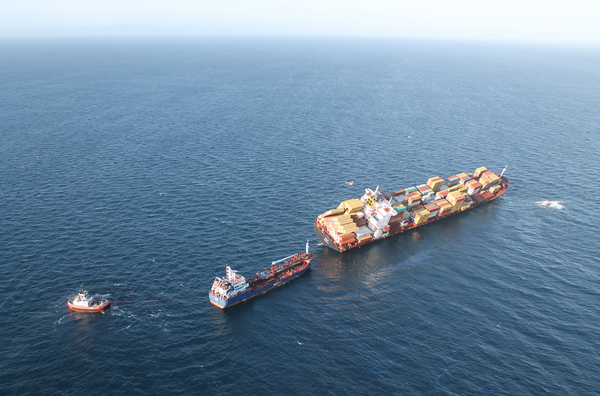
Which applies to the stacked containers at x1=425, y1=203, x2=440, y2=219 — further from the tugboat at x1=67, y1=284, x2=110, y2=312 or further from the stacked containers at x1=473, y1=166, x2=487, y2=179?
the tugboat at x1=67, y1=284, x2=110, y2=312

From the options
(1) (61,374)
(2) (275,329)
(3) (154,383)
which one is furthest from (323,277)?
(1) (61,374)

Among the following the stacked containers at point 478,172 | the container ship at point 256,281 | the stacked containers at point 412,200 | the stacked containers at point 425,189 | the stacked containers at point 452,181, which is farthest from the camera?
the stacked containers at point 478,172

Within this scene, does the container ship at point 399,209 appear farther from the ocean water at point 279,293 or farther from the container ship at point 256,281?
the container ship at point 256,281

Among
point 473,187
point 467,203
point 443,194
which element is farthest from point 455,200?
point 473,187

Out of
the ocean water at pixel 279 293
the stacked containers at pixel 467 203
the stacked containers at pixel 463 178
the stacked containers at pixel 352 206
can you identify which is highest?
the stacked containers at pixel 463 178

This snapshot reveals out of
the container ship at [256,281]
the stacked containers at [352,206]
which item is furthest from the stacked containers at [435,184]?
the container ship at [256,281]

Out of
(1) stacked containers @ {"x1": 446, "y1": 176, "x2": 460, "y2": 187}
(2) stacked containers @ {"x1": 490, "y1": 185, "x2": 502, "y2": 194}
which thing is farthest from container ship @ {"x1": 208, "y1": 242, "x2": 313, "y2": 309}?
(2) stacked containers @ {"x1": 490, "y1": 185, "x2": 502, "y2": 194}
